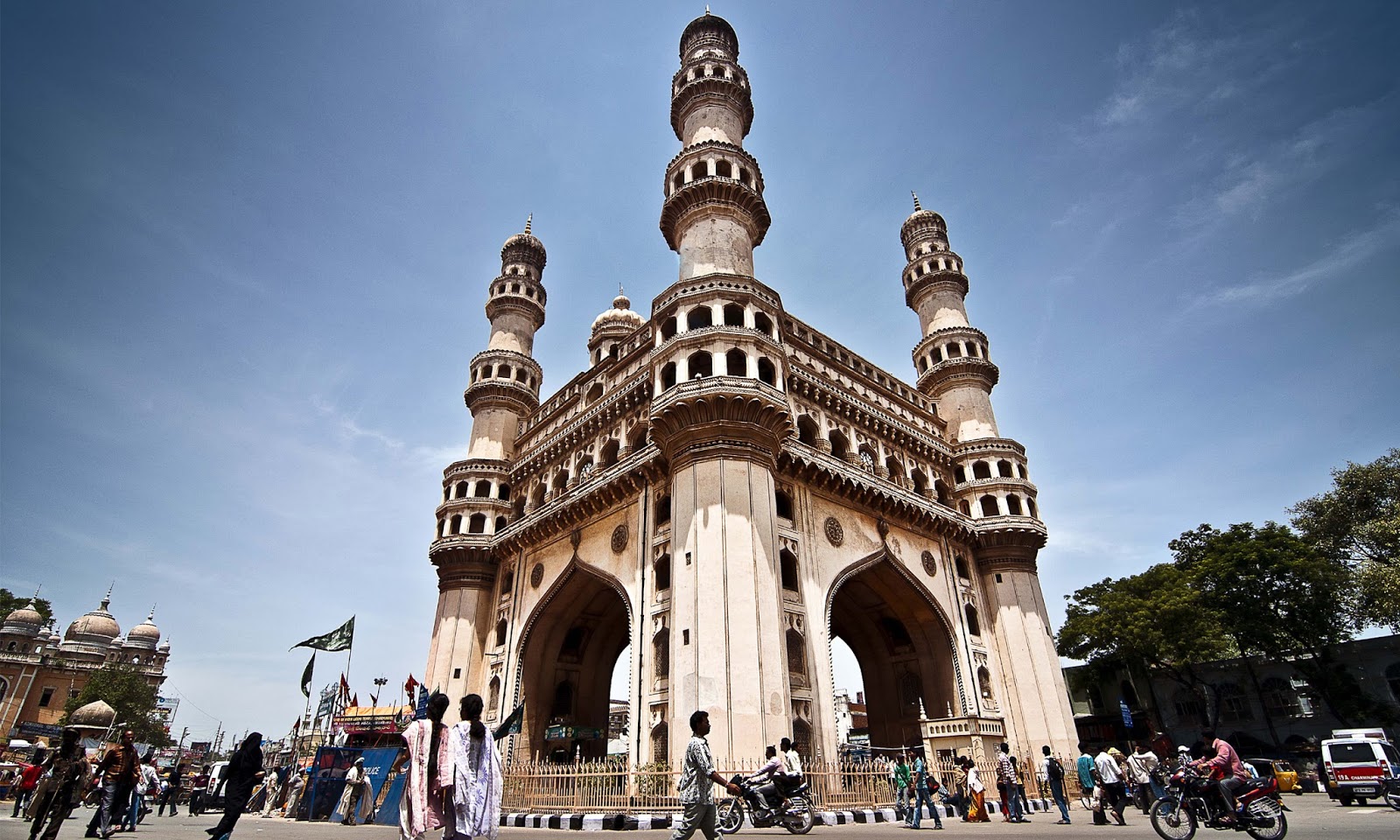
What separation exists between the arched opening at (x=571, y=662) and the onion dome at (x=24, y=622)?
55925mm

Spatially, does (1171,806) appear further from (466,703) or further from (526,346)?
(526,346)

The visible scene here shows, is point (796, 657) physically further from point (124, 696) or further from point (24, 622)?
point (24, 622)

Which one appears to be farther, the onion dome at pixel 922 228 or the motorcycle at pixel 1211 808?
the onion dome at pixel 922 228

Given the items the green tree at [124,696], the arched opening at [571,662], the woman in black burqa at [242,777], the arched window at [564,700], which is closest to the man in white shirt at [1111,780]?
the woman in black burqa at [242,777]

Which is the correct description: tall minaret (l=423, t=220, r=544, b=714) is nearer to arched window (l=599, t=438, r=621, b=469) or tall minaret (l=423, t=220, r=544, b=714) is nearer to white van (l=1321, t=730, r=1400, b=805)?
arched window (l=599, t=438, r=621, b=469)

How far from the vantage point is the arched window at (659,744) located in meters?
20.0

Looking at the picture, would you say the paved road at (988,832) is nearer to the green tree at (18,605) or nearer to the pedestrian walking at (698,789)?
the pedestrian walking at (698,789)

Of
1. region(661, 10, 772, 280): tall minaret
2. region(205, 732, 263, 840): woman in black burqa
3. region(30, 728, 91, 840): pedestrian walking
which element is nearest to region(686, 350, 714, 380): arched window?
region(661, 10, 772, 280): tall minaret

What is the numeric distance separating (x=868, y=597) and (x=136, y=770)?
22588 mm

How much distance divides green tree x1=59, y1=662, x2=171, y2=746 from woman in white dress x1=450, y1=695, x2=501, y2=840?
193 feet

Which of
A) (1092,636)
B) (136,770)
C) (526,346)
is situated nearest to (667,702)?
(136,770)

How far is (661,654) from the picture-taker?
71.5 feet

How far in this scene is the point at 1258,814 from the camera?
27.3 ft

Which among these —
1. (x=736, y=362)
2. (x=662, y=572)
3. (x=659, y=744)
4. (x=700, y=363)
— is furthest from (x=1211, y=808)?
(x=700, y=363)
